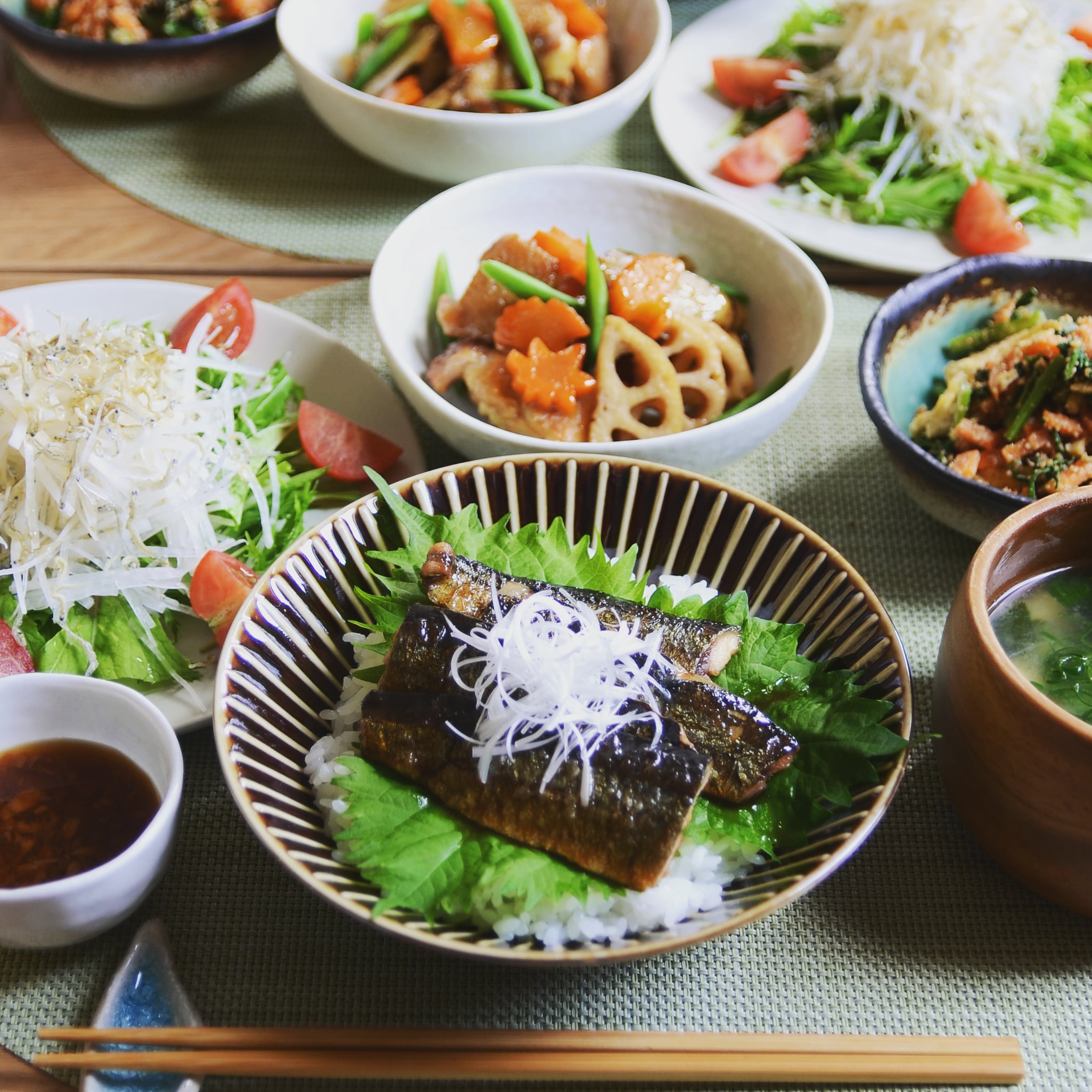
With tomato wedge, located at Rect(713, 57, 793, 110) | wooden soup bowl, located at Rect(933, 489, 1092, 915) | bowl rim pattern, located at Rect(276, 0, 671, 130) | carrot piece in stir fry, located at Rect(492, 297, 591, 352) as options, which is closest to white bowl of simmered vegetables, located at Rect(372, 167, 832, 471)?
carrot piece in stir fry, located at Rect(492, 297, 591, 352)

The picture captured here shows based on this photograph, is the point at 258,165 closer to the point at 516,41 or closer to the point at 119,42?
the point at 119,42

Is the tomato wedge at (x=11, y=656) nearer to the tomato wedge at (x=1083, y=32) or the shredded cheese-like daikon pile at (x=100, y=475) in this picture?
the shredded cheese-like daikon pile at (x=100, y=475)

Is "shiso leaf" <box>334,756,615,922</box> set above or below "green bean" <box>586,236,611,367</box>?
below

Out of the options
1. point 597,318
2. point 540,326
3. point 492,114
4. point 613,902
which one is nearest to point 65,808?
point 613,902

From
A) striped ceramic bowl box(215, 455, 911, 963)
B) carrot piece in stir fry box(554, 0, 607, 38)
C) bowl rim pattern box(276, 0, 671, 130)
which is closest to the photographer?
striped ceramic bowl box(215, 455, 911, 963)

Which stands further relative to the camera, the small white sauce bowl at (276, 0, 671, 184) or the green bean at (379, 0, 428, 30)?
the green bean at (379, 0, 428, 30)

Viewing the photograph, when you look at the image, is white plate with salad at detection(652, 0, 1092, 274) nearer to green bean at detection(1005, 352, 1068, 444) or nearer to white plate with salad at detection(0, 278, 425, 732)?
green bean at detection(1005, 352, 1068, 444)
